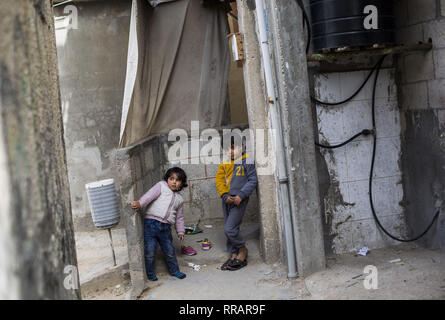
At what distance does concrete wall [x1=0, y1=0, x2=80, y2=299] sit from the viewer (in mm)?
1565

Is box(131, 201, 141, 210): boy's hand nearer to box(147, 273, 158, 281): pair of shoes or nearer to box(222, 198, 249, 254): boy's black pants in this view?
box(147, 273, 158, 281): pair of shoes

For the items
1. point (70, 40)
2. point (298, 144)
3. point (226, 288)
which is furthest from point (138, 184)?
point (70, 40)

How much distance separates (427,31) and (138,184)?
346 centimetres

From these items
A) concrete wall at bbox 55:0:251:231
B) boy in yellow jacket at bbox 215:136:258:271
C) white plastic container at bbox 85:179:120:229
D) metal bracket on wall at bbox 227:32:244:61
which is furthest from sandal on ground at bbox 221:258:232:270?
concrete wall at bbox 55:0:251:231

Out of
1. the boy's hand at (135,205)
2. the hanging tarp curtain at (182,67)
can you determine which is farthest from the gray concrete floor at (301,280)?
the hanging tarp curtain at (182,67)

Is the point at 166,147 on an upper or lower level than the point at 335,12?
lower

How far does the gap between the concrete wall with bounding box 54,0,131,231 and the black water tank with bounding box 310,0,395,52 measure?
373cm

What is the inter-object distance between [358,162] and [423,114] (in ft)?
2.78

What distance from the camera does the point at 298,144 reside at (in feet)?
16.9

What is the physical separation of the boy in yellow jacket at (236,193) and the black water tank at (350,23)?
168 cm

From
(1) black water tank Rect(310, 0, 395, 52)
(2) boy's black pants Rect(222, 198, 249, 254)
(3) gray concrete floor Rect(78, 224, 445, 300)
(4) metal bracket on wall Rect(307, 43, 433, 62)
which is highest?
(1) black water tank Rect(310, 0, 395, 52)

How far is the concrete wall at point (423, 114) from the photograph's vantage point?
513 centimetres

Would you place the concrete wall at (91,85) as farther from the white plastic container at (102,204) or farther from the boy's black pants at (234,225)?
the boy's black pants at (234,225)

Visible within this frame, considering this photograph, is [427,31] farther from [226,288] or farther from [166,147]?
[166,147]
